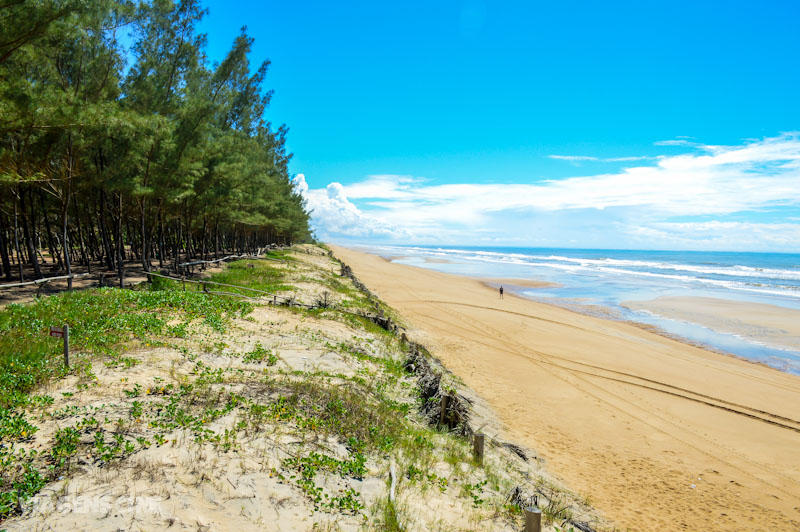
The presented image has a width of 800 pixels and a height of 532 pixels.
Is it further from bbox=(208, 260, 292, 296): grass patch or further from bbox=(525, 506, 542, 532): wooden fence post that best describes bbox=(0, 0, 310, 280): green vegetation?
bbox=(525, 506, 542, 532): wooden fence post

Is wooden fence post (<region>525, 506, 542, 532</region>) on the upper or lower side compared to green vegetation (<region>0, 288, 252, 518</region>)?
lower

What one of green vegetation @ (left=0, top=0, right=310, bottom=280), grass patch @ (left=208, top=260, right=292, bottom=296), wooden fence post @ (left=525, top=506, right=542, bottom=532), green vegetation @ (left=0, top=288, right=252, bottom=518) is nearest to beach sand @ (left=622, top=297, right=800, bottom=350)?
wooden fence post @ (left=525, top=506, right=542, bottom=532)

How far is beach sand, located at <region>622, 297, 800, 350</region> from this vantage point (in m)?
24.8

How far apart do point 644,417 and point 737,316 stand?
24.7 metres

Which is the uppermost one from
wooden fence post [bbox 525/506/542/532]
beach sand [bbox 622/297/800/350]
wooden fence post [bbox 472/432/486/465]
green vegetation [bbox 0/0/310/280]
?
green vegetation [bbox 0/0/310/280]

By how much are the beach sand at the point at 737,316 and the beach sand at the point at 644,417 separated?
6969mm

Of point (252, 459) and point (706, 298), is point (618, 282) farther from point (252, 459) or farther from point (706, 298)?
point (252, 459)

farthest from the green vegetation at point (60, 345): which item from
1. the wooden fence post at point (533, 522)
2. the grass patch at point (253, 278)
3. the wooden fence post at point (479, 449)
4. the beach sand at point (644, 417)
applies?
the beach sand at point (644, 417)

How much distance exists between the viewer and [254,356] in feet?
34.9

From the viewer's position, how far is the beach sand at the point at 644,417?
8.79 meters

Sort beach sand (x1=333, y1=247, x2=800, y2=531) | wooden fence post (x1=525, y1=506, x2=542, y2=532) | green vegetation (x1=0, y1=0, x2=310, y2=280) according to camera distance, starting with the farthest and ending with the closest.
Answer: green vegetation (x1=0, y1=0, x2=310, y2=280), beach sand (x1=333, y1=247, x2=800, y2=531), wooden fence post (x1=525, y1=506, x2=542, y2=532)

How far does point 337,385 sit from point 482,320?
59.5ft

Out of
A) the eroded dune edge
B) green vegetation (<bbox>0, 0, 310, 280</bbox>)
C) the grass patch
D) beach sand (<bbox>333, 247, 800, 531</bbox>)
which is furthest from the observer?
the grass patch

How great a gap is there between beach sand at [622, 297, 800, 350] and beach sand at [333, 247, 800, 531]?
6.97 m
